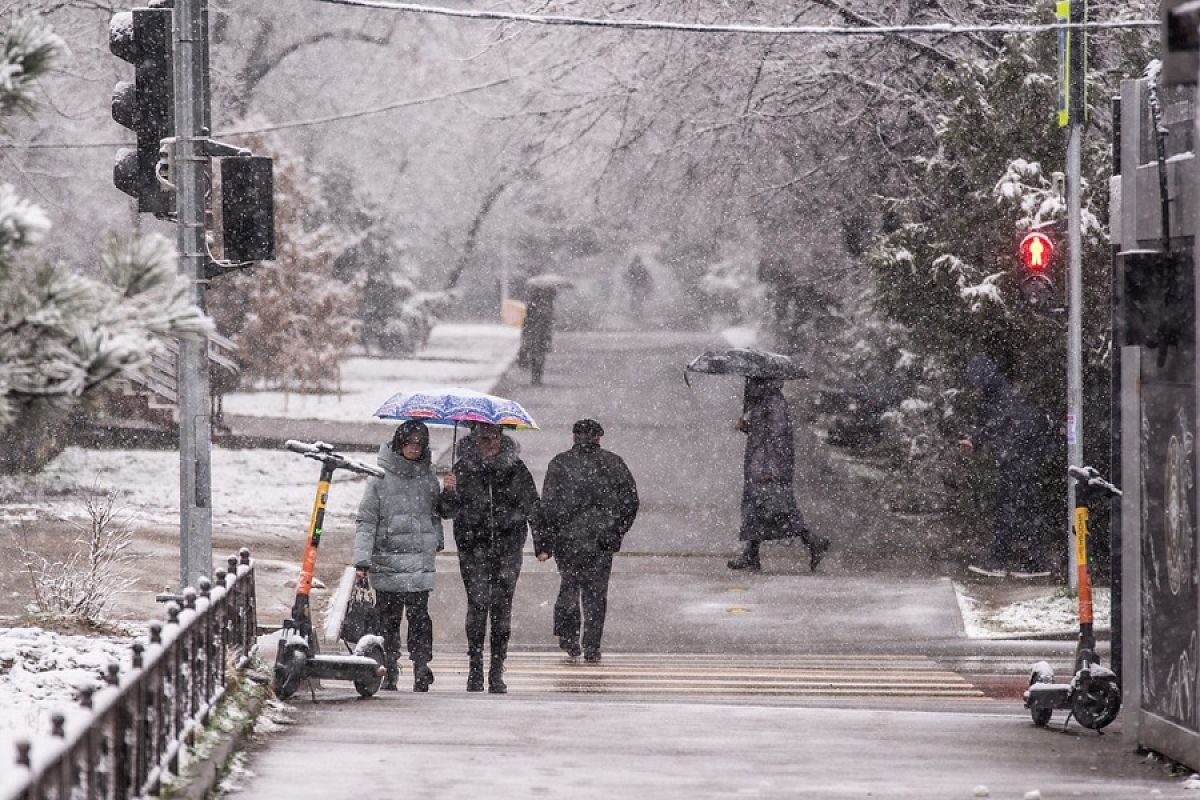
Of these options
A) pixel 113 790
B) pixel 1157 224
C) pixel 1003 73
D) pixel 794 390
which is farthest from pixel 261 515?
pixel 794 390

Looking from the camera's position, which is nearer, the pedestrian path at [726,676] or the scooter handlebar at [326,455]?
the scooter handlebar at [326,455]

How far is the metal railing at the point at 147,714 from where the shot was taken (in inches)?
169

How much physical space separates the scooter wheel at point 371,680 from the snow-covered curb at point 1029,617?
17.8 feet

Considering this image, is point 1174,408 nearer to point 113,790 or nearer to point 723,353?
point 113,790

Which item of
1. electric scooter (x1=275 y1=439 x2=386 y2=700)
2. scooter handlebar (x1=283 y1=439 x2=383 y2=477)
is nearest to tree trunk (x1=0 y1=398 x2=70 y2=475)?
scooter handlebar (x1=283 y1=439 x2=383 y2=477)

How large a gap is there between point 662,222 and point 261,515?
16992 millimetres

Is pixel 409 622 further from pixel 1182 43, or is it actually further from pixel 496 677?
pixel 1182 43

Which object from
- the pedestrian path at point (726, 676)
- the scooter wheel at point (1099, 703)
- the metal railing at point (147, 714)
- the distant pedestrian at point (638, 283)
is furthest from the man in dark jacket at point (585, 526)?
the distant pedestrian at point (638, 283)

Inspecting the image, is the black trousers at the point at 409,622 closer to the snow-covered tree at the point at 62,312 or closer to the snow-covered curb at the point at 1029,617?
the snow-covered curb at the point at 1029,617

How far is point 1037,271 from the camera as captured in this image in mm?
15070

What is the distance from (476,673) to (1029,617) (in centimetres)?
504

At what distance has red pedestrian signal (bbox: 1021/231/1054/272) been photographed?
49.2 feet

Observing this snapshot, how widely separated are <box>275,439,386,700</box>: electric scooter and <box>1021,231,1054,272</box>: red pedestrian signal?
6.94m

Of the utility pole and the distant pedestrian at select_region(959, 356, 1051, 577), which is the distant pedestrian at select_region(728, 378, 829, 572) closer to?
the distant pedestrian at select_region(959, 356, 1051, 577)
